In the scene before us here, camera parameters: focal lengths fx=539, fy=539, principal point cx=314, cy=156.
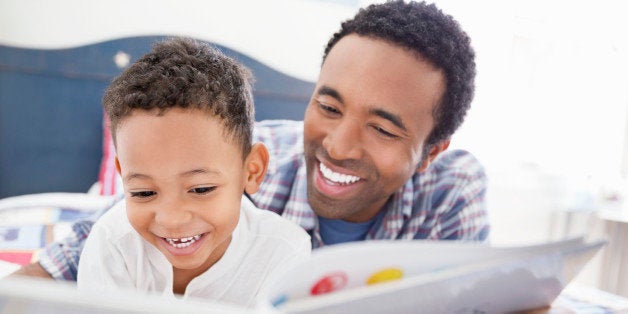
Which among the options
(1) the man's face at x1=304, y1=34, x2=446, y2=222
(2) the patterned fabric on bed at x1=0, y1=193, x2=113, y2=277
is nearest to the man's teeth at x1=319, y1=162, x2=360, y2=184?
(1) the man's face at x1=304, y1=34, x2=446, y2=222

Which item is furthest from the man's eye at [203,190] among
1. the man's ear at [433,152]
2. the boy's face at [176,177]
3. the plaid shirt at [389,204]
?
the man's ear at [433,152]

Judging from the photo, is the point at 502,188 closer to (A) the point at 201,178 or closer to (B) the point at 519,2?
(B) the point at 519,2

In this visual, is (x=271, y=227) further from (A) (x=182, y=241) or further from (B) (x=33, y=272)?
(B) (x=33, y=272)

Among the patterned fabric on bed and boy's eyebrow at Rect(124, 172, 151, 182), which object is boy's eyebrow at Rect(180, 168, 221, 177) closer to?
boy's eyebrow at Rect(124, 172, 151, 182)

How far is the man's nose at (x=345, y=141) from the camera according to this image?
19.0 inches

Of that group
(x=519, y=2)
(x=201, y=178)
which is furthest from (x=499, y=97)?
(x=201, y=178)

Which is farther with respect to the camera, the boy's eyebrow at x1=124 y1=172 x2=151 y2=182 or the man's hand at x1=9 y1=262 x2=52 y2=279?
the man's hand at x1=9 y1=262 x2=52 y2=279

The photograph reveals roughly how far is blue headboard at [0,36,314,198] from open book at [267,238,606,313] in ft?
1.03

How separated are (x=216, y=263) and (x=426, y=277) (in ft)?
0.67

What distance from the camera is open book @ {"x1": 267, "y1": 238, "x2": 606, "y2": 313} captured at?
11.0 inches

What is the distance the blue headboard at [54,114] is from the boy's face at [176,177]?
0.18 meters

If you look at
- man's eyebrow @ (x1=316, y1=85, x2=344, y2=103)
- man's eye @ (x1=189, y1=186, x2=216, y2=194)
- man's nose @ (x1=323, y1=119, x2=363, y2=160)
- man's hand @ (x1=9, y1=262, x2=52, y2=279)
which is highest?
man's eyebrow @ (x1=316, y1=85, x2=344, y2=103)

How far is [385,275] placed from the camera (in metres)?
0.33

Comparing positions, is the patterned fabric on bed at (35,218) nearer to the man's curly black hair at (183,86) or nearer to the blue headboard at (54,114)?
the blue headboard at (54,114)
